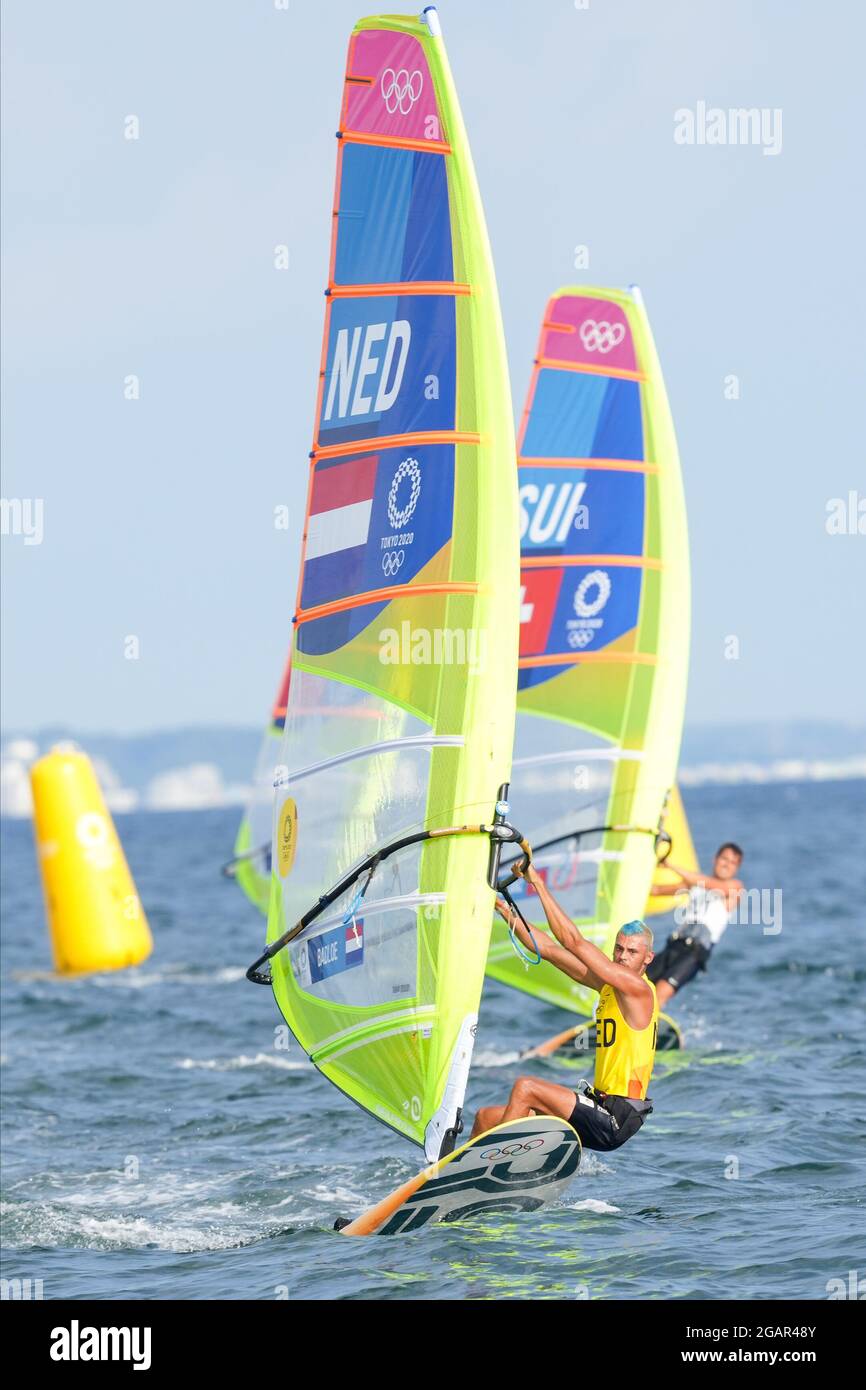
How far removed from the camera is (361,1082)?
991cm

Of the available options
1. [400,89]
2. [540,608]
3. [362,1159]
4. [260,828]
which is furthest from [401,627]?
[260,828]

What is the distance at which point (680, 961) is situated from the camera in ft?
47.1

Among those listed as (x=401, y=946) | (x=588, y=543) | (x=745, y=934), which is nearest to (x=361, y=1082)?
(x=401, y=946)

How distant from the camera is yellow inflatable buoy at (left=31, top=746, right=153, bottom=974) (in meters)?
20.9

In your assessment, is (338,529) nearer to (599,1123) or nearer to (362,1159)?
(599,1123)

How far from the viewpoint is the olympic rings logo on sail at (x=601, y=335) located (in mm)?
15484

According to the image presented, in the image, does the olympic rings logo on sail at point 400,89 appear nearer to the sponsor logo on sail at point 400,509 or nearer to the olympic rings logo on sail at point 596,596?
the sponsor logo on sail at point 400,509

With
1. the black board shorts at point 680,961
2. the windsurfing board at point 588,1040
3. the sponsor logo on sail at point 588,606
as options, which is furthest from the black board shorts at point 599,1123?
the sponsor logo on sail at point 588,606

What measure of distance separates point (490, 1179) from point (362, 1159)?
2573 mm

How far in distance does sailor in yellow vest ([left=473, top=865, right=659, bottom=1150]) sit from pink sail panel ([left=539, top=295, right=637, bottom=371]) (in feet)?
23.6

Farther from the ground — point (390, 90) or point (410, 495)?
point (390, 90)

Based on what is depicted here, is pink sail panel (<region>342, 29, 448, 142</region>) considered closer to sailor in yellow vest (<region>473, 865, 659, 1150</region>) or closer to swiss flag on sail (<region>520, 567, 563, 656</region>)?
sailor in yellow vest (<region>473, 865, 659, 1150</region>)

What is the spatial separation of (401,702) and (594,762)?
530cm

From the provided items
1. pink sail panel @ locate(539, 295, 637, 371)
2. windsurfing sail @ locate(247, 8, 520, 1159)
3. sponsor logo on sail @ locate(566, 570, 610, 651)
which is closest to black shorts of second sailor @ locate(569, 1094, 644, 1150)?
windsurfing sail @ locate(247, 8, 520, 1159)
